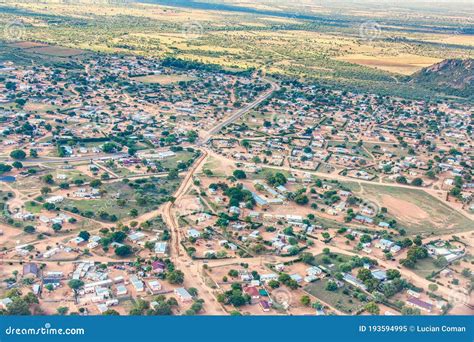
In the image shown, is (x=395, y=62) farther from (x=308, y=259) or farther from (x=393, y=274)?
(x=308, y=259)

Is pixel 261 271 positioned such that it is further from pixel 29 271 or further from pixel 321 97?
pixel 321 97

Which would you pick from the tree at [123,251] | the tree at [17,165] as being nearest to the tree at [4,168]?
the tree at [17,165]

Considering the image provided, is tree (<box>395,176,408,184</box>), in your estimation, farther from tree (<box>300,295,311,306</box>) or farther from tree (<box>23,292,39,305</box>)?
tree (<box>23,292,39,305</box>)

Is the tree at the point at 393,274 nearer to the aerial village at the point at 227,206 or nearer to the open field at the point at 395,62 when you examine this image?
the aerial village at the point at 227,206

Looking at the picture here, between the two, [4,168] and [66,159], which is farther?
[66,159]

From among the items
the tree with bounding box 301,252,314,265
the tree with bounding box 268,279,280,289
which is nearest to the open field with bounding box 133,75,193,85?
the tree with bounding box 301,252,314,265

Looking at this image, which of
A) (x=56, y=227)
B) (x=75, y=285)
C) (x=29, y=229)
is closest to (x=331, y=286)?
(x=75, y=285)
